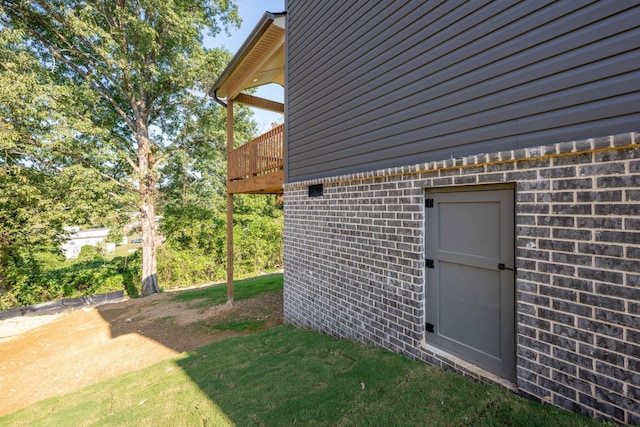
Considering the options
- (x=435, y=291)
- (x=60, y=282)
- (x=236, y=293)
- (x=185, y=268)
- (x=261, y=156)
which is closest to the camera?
(x=435, y=291)

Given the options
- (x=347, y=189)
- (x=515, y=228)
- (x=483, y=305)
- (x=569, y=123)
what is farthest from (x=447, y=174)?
(x=347, y=189)

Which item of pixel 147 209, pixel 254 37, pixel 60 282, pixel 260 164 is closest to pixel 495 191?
pixel 260 164

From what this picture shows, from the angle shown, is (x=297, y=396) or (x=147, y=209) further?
(x=147, y=209)

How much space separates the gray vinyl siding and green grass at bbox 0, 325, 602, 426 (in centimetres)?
196

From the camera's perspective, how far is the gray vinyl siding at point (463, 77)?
1830 mm

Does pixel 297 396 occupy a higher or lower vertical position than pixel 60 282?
higher

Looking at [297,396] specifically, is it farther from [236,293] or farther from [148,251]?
[148,251]

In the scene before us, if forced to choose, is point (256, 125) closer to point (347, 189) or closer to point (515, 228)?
point (347, 189)

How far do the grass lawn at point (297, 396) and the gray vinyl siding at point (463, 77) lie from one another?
196 centimetres

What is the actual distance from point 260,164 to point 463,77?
4897 millimetres

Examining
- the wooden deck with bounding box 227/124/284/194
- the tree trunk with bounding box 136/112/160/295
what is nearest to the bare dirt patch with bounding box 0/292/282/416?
the tree trunk with bounding box 136/112/160/295

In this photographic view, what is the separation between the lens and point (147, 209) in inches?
456

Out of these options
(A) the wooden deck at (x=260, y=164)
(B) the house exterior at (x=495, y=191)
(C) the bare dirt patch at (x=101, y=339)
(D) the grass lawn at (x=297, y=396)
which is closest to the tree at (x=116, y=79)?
(C) the bare dirt patch at (x=101, y=339)

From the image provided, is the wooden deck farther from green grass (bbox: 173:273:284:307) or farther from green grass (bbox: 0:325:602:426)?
green grass (bbox: 0:325:602:426)
